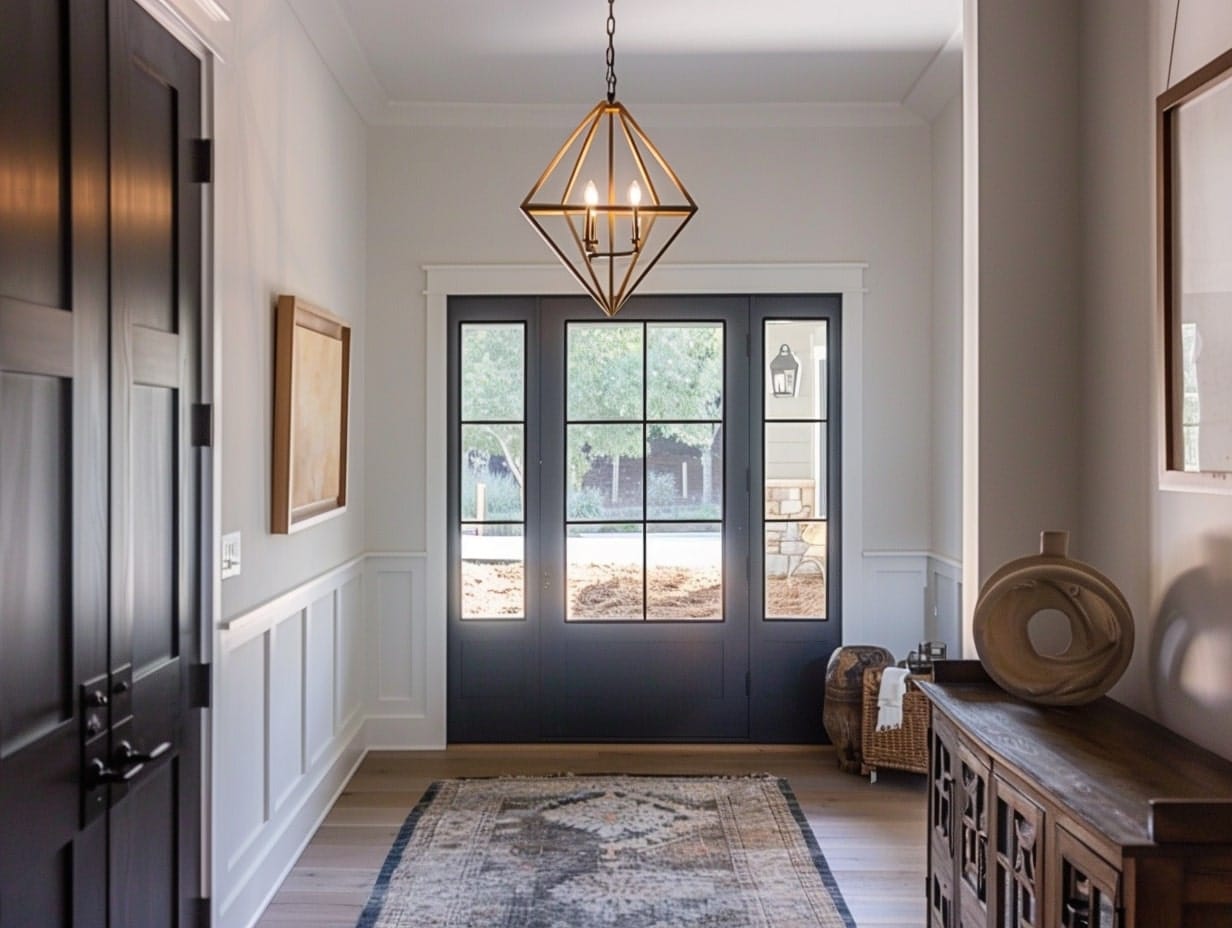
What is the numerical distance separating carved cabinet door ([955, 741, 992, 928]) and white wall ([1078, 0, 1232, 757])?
0.42 m

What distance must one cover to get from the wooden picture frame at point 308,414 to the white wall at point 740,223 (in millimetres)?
566

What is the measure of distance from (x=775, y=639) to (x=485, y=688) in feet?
4.57

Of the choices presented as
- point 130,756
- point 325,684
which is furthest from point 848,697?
point 130,756

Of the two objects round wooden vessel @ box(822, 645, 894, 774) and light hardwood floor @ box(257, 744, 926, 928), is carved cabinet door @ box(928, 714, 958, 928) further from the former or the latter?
round wooden vessel @ box(822, 645, 894, 774)

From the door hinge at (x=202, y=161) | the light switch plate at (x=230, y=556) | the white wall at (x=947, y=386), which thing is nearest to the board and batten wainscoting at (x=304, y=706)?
the light switch plate at (x=230, y=556)

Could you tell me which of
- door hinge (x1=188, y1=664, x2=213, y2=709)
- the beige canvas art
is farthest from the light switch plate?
the beige canvas art

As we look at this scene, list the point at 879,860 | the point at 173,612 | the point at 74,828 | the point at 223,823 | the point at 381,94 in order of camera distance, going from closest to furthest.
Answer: the point at 74,828
the point at 173,612
the point at 223,823
the point at 879,860
the point at 381,94

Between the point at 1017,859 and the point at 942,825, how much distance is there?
46cm

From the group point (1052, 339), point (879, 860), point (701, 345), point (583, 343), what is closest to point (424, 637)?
point (583, 343)

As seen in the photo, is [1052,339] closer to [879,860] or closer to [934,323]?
[879,860]

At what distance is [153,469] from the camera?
90.9 inches

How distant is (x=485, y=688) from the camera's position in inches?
189

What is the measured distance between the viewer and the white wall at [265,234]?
281 cm

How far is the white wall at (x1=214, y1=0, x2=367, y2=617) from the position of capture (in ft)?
9.23
